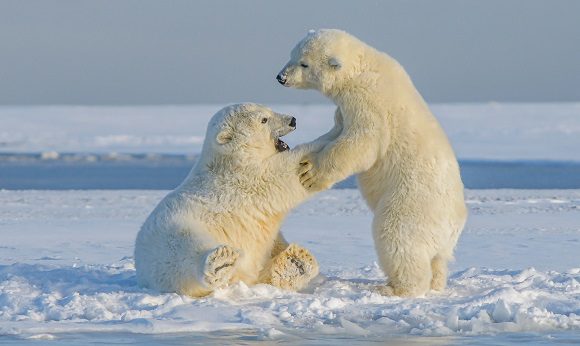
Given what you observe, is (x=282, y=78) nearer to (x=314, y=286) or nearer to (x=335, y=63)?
(x=335, y=63)

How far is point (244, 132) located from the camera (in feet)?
18.2

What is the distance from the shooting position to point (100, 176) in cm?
1681

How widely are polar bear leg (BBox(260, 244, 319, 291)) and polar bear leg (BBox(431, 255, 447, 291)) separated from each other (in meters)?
0.62

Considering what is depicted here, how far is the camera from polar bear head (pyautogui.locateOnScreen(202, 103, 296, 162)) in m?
5.53

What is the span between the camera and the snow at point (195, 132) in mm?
23188

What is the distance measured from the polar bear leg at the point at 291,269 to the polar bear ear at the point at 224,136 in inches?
24.8

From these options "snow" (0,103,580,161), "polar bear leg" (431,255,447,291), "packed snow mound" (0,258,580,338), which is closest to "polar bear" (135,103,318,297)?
Answer: "packed snow mound" (0,258,580,338)

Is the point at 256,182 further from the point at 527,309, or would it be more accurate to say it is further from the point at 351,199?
the point at 351,199

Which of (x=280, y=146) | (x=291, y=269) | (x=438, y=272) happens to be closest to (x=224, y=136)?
(x=280, y=146)

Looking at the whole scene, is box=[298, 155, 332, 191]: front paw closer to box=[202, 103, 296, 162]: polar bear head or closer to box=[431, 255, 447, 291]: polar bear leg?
box=[202, 103, 296, 162]: polar bear head

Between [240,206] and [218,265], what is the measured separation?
0.51 meters

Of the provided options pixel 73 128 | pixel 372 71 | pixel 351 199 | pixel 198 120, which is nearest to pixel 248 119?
pixel 372 71

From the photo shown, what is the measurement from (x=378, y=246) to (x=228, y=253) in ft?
2.67

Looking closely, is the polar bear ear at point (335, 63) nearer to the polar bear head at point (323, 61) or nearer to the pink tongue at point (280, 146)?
the polar bear head at point (323, 61)
